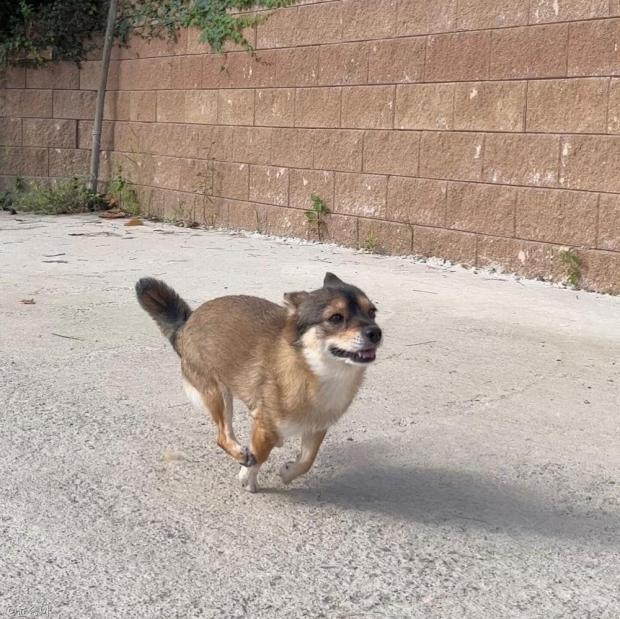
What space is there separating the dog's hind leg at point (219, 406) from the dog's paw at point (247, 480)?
0.16 feet

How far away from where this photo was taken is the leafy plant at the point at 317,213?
393 inches

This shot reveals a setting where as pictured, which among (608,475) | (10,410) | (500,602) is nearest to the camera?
(500,602)

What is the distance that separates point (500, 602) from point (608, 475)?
→ 1.26 metres

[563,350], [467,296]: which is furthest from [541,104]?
[563,350]

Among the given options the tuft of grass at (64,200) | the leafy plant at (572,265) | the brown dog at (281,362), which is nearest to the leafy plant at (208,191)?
the tuft of grass at (64,200)

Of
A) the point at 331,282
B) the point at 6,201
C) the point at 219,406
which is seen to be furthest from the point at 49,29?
the point at 331,282

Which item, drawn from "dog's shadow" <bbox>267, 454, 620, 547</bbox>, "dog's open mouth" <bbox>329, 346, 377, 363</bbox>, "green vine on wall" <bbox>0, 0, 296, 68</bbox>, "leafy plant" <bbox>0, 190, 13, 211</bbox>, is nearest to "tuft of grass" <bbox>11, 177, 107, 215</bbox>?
"leafy plant" <bbox>0, 190, 13, 211</bbox>

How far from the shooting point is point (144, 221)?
39.4 ft

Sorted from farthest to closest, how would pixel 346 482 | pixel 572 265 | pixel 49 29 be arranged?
pixel 49 29
pixel 572 265
pixel 346 482

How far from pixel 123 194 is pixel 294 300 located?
8.91 metres

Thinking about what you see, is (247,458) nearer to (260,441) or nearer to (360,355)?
(260,441)

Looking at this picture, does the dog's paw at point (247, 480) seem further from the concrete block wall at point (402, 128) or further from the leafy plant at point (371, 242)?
the leafy plant at point (371, 242)

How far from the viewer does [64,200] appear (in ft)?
41.0

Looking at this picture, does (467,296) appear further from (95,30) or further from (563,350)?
(95,30)
